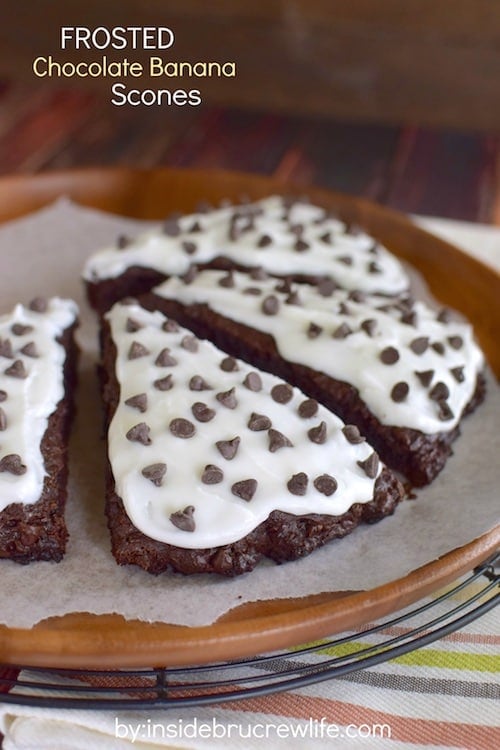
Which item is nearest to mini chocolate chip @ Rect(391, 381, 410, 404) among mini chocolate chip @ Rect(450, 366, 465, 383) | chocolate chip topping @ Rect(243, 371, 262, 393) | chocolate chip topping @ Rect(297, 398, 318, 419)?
mini chocolate chip @ Rect(450, 366, 465, 383)

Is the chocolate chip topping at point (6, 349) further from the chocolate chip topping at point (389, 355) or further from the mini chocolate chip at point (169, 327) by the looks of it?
the chocolate chip topping at point (389, 355)

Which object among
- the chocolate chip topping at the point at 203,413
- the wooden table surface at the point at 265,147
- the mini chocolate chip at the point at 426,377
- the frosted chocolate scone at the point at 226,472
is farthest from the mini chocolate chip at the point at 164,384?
the wooden table surface at the point at 265,147

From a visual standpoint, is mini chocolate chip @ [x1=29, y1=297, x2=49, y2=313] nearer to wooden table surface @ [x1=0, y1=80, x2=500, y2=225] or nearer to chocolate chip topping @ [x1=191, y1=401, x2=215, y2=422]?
chocolate chip topping @ [x1=191, y1=401, x2=215, y2=422]

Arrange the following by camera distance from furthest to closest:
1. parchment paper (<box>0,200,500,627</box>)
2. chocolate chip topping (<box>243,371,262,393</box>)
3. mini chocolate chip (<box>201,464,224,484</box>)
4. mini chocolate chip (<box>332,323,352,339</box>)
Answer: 1. mini chocolate chip (<box>332,323,352,339</box>)
2. chocolate chip topping (<box>243,371,262,393</box>)
3. mini chocolate chip (<box>201,464,224,484</box>)
4. parchment paper (<box>0,200,500,627</box>)

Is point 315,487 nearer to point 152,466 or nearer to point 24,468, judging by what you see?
point 152,466

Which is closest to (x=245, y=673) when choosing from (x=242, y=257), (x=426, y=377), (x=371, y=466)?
(x=371, y=466)

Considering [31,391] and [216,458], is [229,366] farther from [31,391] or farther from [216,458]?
[31,391]

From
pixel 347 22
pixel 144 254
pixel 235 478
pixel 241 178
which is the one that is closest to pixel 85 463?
pixel 235 478
